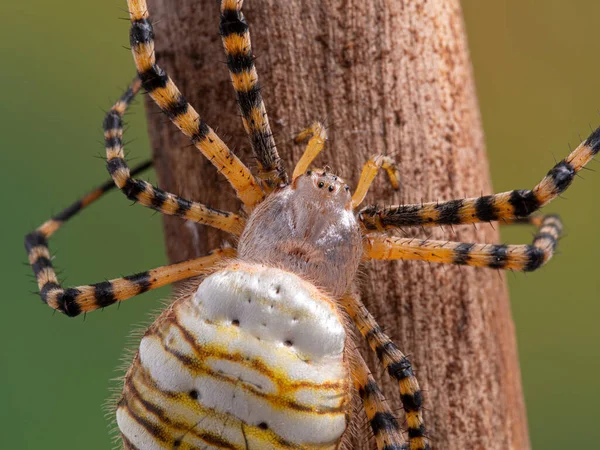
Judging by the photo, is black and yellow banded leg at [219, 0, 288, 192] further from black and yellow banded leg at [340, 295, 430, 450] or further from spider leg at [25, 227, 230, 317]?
black and yellow banded leg at [340, 295, 430, 450]

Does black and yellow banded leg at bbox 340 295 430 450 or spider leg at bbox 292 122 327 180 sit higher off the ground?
spider leg at bbox 292 122 327 180

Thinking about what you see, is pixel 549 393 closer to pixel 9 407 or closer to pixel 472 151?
pixel 472 151

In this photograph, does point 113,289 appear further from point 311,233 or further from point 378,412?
point 378,412

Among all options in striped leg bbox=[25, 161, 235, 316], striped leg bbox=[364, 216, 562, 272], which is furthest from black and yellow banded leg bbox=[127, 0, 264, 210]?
striped leg bbox=[364, 216, 562, 272]

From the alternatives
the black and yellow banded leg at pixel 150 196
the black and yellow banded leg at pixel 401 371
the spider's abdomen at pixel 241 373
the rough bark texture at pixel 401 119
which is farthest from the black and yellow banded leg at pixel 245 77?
the black and yellow banded leg at pixel 401 371

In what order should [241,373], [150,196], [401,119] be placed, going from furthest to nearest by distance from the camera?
1. [150,196]
2. [401,119]
3. [241,373]

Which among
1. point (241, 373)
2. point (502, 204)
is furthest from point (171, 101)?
point (502, 204)

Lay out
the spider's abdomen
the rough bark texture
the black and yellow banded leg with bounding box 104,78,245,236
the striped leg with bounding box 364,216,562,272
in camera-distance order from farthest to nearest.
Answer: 1. the black and yellow banded leg with bounding box 104,78,245,236
2. the striped leg with bounding box 364,216,562,272
3. the rough bark texture
4. the spider's abdomen
